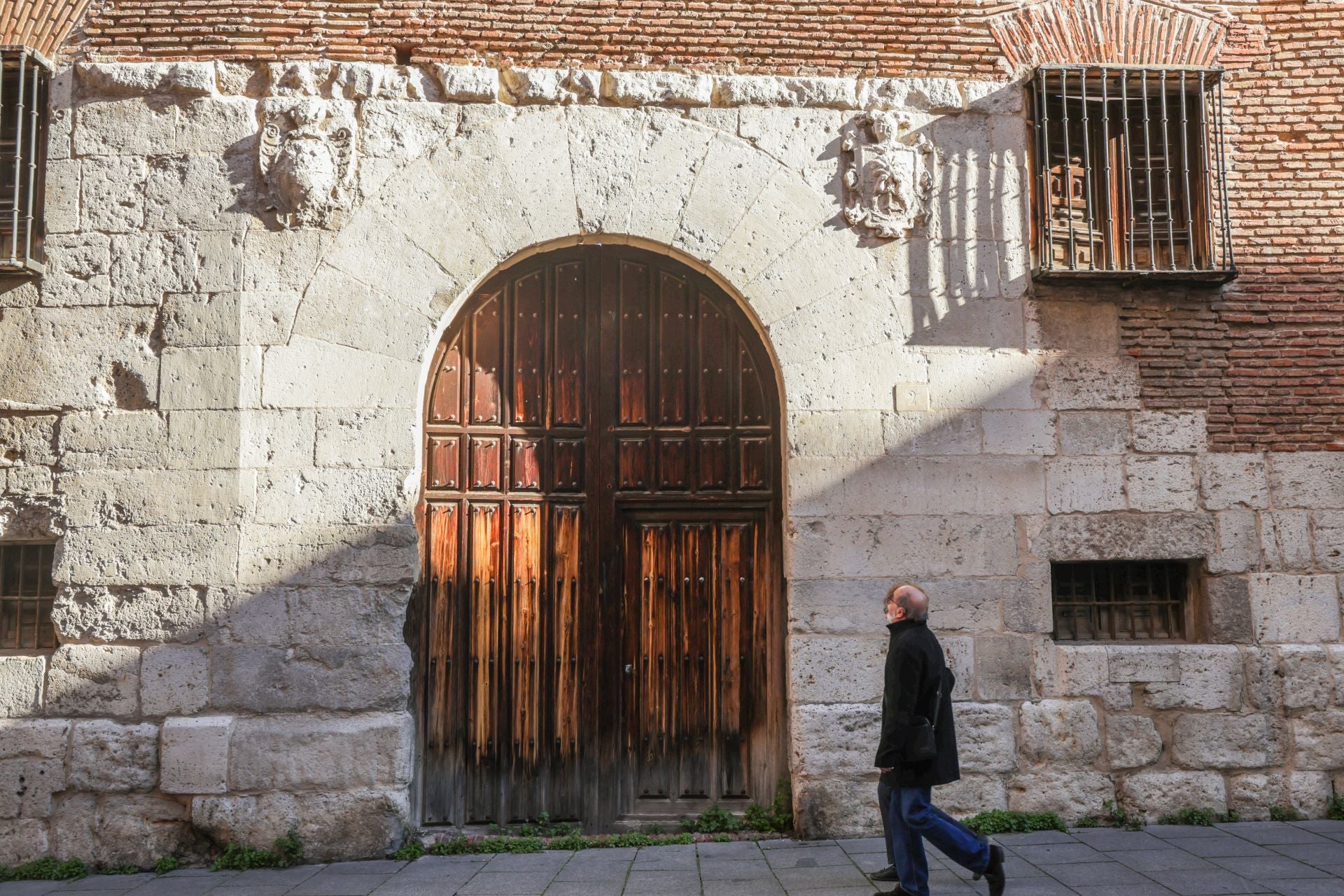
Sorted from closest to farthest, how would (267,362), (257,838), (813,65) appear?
1. (257,838)
2. (267,362)
3. (813,65)

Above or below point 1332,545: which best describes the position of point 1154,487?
above

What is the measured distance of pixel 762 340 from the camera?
5.73 metres

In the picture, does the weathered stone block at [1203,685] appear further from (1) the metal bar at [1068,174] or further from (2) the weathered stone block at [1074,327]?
(1) the metal bar at [1068,174]

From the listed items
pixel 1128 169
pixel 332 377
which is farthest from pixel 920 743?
pixel 1128 169

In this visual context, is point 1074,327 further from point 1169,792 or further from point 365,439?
point 365,439

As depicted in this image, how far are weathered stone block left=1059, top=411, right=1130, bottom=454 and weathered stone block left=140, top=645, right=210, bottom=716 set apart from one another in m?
4.87

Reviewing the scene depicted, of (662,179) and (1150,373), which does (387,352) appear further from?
(1150,373)

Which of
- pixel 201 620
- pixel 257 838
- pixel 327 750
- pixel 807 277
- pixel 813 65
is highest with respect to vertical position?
pixel 813 65

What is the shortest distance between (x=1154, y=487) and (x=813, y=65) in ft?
10.3

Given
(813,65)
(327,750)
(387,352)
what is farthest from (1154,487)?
(327,750)

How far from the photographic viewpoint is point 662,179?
220 inches

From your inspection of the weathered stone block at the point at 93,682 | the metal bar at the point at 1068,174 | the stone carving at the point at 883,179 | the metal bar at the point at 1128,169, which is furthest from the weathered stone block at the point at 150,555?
the metal bar at the point at 1128,169

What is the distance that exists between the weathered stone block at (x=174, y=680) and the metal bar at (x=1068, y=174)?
5.27m

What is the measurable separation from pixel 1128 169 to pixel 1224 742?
10.9 feet
